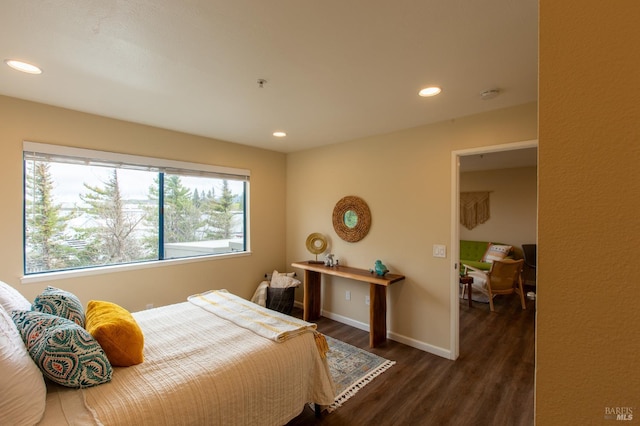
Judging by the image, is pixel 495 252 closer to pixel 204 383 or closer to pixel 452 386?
pixel 452 386

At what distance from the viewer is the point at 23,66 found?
1911 millimetres

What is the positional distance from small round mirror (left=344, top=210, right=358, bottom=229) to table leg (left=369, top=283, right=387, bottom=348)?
2.89 feet

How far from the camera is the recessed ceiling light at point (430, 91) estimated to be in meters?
2.24

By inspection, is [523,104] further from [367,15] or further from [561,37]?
[561,37]

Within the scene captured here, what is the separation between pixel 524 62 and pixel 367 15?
3.79 ft

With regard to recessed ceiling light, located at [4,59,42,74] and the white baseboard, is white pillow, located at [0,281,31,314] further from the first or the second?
the white baseboard

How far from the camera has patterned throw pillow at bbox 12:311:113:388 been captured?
1.34m

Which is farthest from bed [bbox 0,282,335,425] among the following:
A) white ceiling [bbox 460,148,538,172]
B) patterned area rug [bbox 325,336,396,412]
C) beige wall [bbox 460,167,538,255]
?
beige wall [bbox 460,167,538,255]

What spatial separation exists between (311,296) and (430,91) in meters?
2.93

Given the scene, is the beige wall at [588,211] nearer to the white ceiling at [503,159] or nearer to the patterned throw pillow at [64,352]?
the patterned throw pillow at [64,352]

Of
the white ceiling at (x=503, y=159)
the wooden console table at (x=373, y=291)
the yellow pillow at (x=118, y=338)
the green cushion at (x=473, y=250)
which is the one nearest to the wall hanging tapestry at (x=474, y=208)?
the green cushion at (x=473, y=250)

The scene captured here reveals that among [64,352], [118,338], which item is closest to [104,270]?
[118,338]

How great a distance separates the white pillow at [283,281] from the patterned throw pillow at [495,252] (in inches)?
151

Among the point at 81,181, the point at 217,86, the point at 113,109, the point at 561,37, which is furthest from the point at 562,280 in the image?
the point at 81,181
